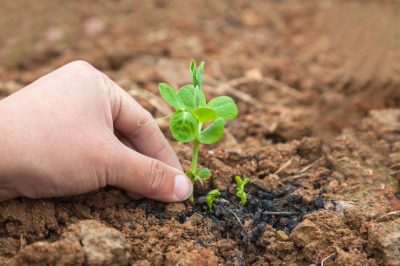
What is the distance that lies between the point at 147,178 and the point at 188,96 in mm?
329

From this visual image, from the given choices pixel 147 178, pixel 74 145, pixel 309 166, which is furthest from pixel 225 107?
pixel 309 166

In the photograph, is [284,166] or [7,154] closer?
[7,154]

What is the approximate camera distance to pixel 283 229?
77.5 inches

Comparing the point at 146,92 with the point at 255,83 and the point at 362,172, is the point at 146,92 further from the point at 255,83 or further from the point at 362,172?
the point at 362,172

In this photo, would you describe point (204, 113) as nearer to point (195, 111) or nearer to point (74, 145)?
point (195, 111)

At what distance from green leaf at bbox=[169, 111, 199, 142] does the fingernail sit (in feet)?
0.59

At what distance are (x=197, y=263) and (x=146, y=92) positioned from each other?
1.74m

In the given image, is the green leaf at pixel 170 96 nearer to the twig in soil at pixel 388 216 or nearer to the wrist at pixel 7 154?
the wrist at pixel 7 154

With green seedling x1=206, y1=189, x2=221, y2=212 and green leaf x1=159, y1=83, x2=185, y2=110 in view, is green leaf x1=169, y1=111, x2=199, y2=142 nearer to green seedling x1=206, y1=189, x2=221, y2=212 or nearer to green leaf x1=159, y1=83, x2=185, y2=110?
green leaf x1=159, y1=83, x2=185, y2=110

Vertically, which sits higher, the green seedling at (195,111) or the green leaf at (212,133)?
the green seedling at (195,111)

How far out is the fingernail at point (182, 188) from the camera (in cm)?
193

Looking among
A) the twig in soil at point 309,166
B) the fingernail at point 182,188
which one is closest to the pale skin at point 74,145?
the fingernail at point 182,188

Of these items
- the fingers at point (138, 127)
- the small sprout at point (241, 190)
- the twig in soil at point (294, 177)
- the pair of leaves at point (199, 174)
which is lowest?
the twig in soil at point (294, 177)

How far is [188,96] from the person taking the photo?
1.90 meters
